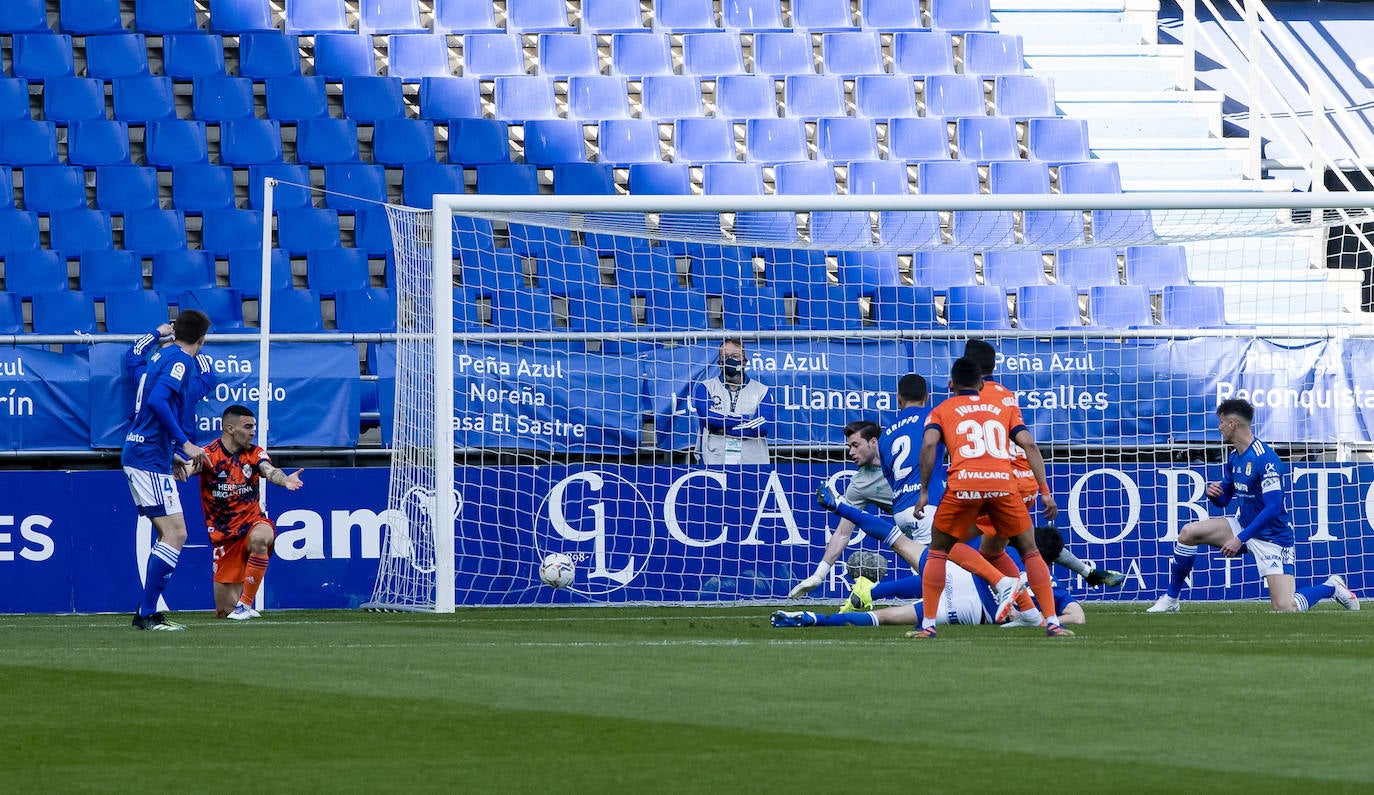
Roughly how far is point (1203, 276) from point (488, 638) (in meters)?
10.8

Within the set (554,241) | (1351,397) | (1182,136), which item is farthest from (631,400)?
(1182,136)

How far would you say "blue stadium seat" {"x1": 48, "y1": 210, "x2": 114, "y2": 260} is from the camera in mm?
17062

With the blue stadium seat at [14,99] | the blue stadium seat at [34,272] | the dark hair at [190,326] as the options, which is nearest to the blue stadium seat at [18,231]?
the blue stadium seat at [34,272]

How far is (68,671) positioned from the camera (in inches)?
292

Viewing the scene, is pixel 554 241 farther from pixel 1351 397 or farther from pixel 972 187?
pixel 1351 397

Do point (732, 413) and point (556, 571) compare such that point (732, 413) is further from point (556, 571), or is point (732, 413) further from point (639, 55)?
point (639, 55)

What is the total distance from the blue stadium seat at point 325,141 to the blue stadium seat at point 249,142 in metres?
0.21

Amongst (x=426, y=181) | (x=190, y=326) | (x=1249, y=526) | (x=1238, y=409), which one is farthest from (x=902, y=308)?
(x=190, y=326)

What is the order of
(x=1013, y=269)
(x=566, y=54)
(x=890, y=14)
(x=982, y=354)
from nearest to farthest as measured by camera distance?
1. (x=982, y=354)
2. (x=1013, y=269)
3. (x=566, y=54)
4. (x=890, y=14)

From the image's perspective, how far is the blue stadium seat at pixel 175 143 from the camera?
1775 cm

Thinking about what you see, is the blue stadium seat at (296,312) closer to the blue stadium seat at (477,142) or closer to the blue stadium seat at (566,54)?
the blue stadium seat at (477,142)

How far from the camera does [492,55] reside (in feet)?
62.7

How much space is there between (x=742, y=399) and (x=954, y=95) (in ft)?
22.1

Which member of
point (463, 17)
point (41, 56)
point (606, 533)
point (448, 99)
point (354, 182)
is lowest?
point (606, 533)
